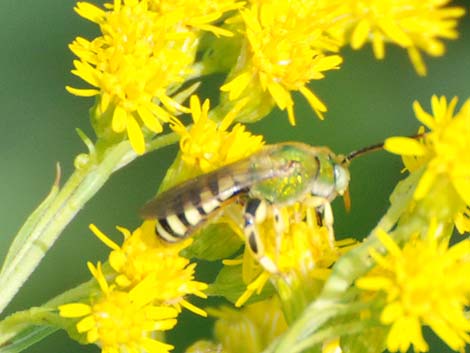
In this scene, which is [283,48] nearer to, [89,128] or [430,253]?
[430,253]

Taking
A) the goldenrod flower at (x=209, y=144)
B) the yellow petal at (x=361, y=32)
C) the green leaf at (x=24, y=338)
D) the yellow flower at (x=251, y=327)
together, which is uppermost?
the yellow petal at (x=361, y=32)

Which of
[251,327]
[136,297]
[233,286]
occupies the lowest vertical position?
[251,327]

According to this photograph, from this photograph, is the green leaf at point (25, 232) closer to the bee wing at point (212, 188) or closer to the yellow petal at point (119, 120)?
the yellow petal at point (119, 120)

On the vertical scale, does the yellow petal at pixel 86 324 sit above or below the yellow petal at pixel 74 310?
below

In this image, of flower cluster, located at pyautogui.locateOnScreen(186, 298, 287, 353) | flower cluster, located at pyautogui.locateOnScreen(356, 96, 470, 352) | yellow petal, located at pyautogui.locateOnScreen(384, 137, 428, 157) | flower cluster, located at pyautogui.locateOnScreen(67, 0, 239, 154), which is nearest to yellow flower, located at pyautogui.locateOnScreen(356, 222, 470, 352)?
flower cluster, located at pyautogui.locateOnScreen(356, 96, 470, 352)

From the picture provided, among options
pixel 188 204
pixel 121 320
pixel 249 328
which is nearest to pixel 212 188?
pixel 188 204

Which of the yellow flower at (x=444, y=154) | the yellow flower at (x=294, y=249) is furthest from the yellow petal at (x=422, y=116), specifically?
the yellow flower at (x=294, y=249)

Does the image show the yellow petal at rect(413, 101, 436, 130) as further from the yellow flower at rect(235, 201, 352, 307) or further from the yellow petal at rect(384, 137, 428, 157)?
the yellow flower at rect(235, 201, 352, 307)
